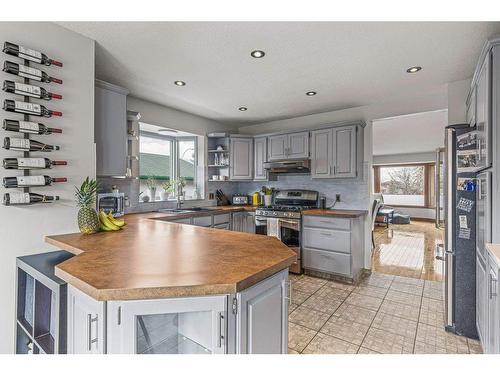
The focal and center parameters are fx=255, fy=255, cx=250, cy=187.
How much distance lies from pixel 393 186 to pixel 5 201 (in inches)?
426

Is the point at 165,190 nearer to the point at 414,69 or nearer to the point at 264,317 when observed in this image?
the point at 264,317

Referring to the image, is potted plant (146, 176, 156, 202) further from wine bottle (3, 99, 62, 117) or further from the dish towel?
wine bottle (3, 99, 62, 117)

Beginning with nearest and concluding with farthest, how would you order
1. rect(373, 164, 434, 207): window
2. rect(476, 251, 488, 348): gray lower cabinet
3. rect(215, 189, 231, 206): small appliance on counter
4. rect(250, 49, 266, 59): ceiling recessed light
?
1. rect(476, 251, 488, 348): gray lower cabinet
2. rect(250, 49, 266, 59): ceiling recessed light
3. rect(215, 189, 231, 206): small appliance on counter
4. rect(373, 164, 434, 207): window

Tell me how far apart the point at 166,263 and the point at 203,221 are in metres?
2.44

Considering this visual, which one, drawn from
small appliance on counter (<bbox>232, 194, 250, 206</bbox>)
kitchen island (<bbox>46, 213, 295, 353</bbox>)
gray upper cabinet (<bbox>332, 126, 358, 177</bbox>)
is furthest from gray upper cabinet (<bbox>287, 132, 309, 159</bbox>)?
kitchen island (<bbox>46, 213, 295, 353</bbox>)

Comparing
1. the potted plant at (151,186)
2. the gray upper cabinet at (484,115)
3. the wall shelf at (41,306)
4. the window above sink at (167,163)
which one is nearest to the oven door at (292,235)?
the window above sink at (167,163)

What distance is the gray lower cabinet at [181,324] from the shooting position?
3.06ft

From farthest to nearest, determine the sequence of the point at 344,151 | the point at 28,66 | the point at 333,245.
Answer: the point at 344,151 → the point at 333,245 → the point at 28,66

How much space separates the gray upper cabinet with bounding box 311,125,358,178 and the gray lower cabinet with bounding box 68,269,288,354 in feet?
9.36

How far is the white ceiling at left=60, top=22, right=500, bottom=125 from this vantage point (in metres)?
1.93

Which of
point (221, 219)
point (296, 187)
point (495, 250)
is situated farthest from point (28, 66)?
point (296, 187)

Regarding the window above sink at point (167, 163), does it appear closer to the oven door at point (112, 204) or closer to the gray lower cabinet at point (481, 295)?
the oven door at point (112, 204)

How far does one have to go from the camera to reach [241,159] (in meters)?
4.60
